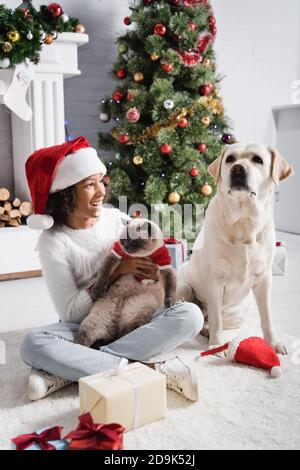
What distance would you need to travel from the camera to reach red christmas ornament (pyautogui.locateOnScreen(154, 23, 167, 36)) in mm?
3150

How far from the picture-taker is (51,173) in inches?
66.0

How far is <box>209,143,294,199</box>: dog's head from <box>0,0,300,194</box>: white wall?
215cm

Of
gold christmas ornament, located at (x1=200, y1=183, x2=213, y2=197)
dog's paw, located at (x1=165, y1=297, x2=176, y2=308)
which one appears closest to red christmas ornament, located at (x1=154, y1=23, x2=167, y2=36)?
gold christmas ornament, located at (x1=200, y1=183, x2=213, y2=197)

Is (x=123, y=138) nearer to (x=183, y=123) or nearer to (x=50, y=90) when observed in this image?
(x=183, y=123)

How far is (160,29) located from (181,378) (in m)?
2.37

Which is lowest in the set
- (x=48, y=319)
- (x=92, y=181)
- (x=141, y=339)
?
(x=48, y=319)

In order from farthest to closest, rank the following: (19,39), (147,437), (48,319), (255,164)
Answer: (19,39), (48,319), (255,164), (147,437)

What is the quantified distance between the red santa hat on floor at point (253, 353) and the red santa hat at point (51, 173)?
30.7 inches

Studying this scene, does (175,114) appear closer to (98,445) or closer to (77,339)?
(77,339)

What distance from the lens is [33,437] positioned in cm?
114

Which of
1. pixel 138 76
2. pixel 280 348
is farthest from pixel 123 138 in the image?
pixel 280 348

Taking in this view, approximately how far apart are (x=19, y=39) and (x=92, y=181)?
1.43m

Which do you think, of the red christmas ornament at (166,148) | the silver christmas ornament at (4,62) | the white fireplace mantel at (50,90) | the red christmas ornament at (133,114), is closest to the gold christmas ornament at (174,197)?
the red christmas ornament at (166,148)

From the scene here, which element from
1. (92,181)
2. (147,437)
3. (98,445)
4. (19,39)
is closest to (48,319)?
(92,181)
